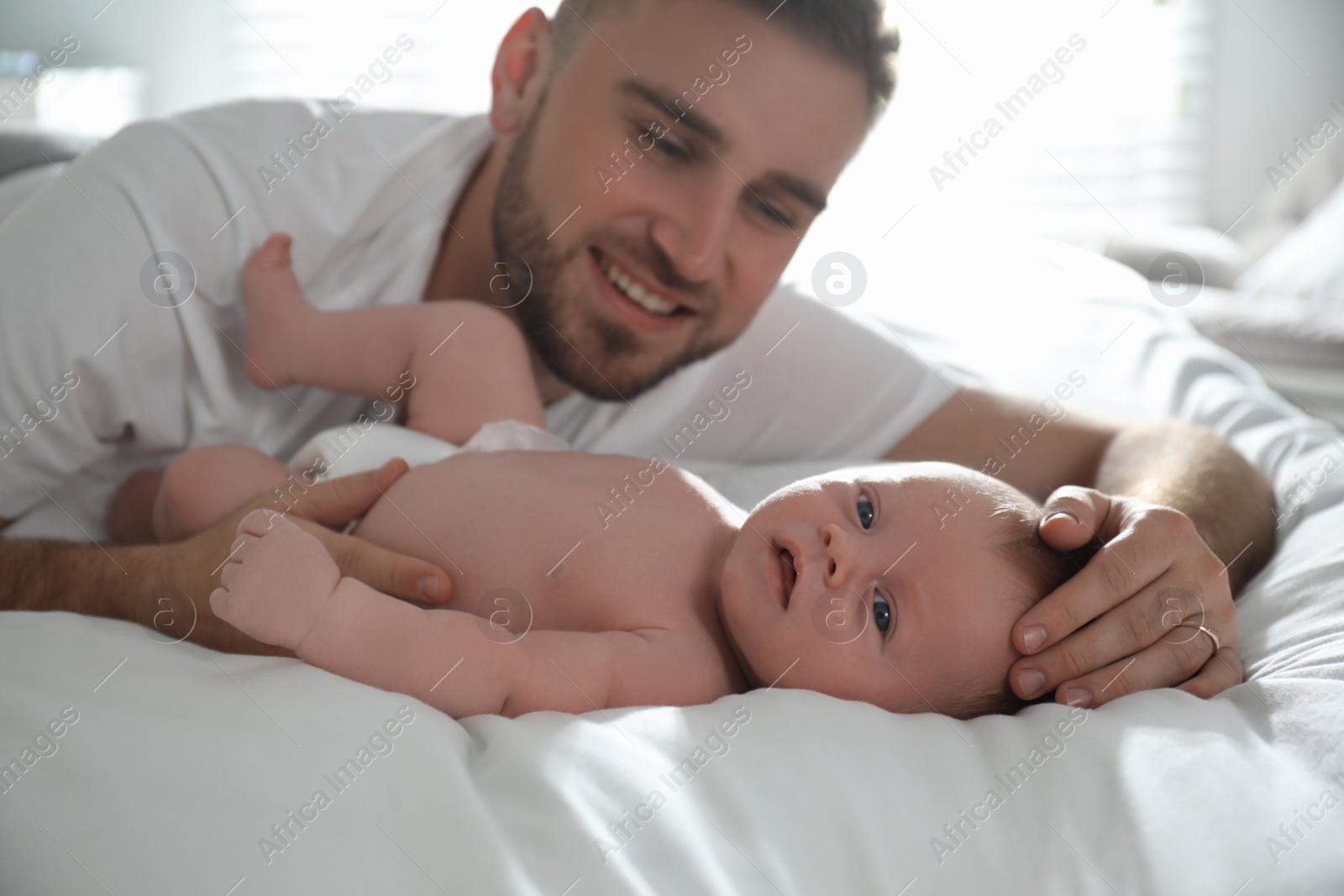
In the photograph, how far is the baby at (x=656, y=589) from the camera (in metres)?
0.71

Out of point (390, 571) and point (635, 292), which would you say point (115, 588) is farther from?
point (635, 292)

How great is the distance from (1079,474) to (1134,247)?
2008mm

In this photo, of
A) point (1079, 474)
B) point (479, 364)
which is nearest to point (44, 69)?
point (479, 364)

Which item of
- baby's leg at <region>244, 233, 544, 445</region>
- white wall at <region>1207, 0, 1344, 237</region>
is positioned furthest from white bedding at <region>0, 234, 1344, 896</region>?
white wall at <region>1207, 0, 1344, 237</region>

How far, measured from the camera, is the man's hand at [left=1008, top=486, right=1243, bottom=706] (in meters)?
0.80

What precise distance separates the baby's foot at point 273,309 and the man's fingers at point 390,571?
0.38 m

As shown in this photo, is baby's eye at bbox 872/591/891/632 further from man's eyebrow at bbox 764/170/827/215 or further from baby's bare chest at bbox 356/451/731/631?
man's eyebrow at bbox 764/170/827/215

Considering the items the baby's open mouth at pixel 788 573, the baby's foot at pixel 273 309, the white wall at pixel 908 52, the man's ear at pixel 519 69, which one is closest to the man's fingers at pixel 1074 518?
the baby's open mouth at pixel 788 573

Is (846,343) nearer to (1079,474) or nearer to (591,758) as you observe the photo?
(1079,474)

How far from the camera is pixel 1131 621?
807mm

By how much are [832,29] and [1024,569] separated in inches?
33.6

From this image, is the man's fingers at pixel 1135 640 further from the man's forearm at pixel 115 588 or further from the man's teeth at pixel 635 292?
the man's teeth at pixel 635 292

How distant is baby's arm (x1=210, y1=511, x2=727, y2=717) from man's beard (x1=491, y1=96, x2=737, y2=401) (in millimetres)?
725

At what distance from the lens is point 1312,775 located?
0.67m
